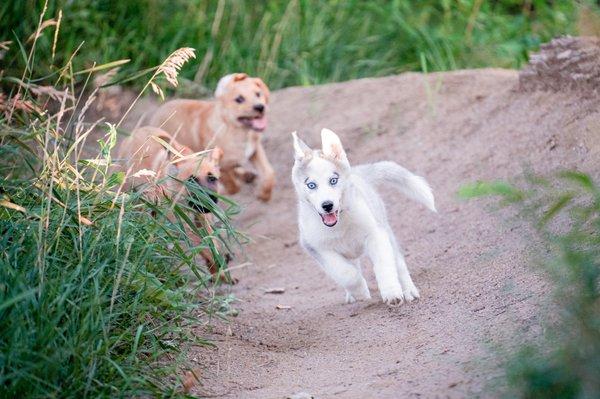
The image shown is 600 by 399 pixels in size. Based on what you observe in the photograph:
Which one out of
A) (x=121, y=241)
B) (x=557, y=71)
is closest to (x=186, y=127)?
(x=557, y=71)

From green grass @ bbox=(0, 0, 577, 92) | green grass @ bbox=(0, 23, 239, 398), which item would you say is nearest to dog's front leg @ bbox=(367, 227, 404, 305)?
green grass @ bbox=(0, 23, 239, 398)

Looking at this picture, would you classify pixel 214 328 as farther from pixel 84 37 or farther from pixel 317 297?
pixel 84 37

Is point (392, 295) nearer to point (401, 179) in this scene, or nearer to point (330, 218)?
point (330, 218)

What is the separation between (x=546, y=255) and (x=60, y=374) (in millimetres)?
2658

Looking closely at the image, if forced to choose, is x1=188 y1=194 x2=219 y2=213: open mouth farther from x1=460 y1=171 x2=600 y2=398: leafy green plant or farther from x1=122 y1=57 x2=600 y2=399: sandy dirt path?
x1=460 y1=171 x2=600 y2=398: leafy green plant

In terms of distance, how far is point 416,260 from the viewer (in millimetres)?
6793

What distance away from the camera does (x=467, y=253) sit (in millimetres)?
6398

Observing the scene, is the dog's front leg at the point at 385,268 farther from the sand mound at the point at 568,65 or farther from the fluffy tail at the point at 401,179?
the sand mound at the point at 568,65

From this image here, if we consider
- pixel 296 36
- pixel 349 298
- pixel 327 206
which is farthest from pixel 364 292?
pixel 296 36

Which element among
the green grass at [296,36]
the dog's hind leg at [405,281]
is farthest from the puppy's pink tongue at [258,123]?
the dog's hind leg at [405,281]

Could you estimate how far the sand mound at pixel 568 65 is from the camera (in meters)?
7.32

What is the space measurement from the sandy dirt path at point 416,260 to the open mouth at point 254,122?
0.64 metres

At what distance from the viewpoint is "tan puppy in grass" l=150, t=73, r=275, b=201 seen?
29.1 feet

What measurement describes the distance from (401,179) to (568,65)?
1.95m
